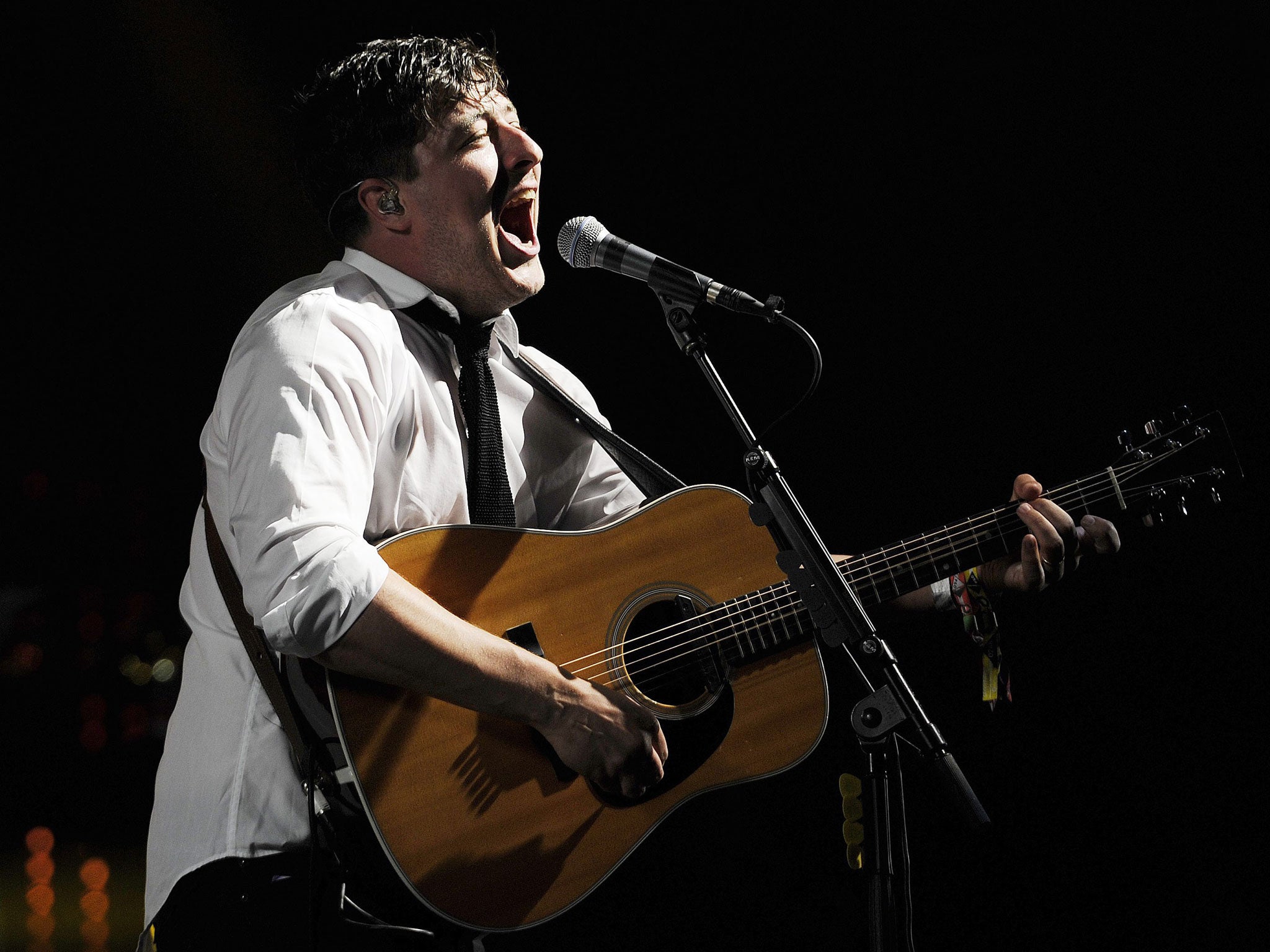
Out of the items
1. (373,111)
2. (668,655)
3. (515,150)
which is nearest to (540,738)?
(668,655)

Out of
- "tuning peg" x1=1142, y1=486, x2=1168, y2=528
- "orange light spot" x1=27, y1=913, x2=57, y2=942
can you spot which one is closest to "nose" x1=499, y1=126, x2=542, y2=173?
"tuning peg" x1=1142, y1=486, x2=1168, y2=528

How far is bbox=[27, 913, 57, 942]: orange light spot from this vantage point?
2.88 meters

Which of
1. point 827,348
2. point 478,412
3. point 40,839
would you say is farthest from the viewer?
point 40,839

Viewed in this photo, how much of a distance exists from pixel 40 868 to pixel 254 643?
75.5 inches

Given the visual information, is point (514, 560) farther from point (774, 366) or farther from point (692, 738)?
point (774, 366)

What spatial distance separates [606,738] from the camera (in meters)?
1.60

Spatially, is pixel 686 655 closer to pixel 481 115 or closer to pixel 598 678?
pixel 598 678

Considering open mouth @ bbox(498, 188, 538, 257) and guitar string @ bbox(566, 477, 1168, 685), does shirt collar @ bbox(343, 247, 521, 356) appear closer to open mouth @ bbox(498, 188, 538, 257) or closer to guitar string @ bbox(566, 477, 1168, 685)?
open mouth @ bbox(498, 188, 538, 257)

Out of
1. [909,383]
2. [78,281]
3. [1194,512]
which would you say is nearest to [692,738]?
[1194,512]

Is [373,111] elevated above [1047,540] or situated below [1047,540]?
above

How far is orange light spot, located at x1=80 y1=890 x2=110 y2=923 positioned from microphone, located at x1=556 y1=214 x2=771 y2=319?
2.67m

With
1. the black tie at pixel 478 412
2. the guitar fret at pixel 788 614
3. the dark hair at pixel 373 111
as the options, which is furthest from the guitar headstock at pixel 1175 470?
the dark hair at pixel 373 111

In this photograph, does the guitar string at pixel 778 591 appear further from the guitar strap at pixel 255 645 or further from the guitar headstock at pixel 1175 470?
the guitar strap at pixel 255 645

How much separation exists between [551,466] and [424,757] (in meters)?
0.86
